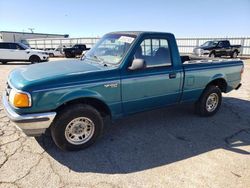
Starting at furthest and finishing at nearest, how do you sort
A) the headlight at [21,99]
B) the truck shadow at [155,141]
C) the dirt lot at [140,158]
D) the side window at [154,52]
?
the side window at [154,52], the truck shadow at [155,141], the headlight at [21,99], the dirt lot at [140,158]

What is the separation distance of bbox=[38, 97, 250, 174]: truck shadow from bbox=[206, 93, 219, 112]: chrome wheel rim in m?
0.22

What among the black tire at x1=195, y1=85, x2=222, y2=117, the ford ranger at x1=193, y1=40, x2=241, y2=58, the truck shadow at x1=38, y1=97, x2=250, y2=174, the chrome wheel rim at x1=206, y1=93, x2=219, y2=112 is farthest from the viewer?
the ford ranger at x1=193, y1=40, x2=241, y2=58

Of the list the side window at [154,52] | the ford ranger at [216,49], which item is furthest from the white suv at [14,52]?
the side window at [154,52]

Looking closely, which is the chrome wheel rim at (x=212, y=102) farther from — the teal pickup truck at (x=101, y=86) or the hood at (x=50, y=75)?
the hood at (x=50, y=75)

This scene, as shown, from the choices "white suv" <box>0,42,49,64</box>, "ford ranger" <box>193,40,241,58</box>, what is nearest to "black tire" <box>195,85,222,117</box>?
"white suv" <box>0,42,49,64</box>

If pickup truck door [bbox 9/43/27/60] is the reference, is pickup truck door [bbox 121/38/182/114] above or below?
below

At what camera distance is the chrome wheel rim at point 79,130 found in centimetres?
352

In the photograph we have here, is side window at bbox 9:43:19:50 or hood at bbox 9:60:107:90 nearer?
hood at bbox 9:60:107:90

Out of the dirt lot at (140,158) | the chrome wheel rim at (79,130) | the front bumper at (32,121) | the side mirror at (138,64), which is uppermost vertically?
the side mirror at (138,64)

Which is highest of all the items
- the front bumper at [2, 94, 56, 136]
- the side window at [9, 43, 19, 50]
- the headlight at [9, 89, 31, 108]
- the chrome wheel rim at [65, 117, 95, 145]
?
the side window at [9, 43, 19, 50]

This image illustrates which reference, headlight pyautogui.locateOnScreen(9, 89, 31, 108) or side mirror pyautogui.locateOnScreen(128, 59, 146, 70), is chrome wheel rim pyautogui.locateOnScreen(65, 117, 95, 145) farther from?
side mirror pyautogui.locateOnScreen(128, 59, 146, 70)

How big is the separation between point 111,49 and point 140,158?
6.67 feet

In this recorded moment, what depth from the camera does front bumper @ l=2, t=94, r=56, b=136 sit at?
10.1 ft

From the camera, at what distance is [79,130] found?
3621 mm
